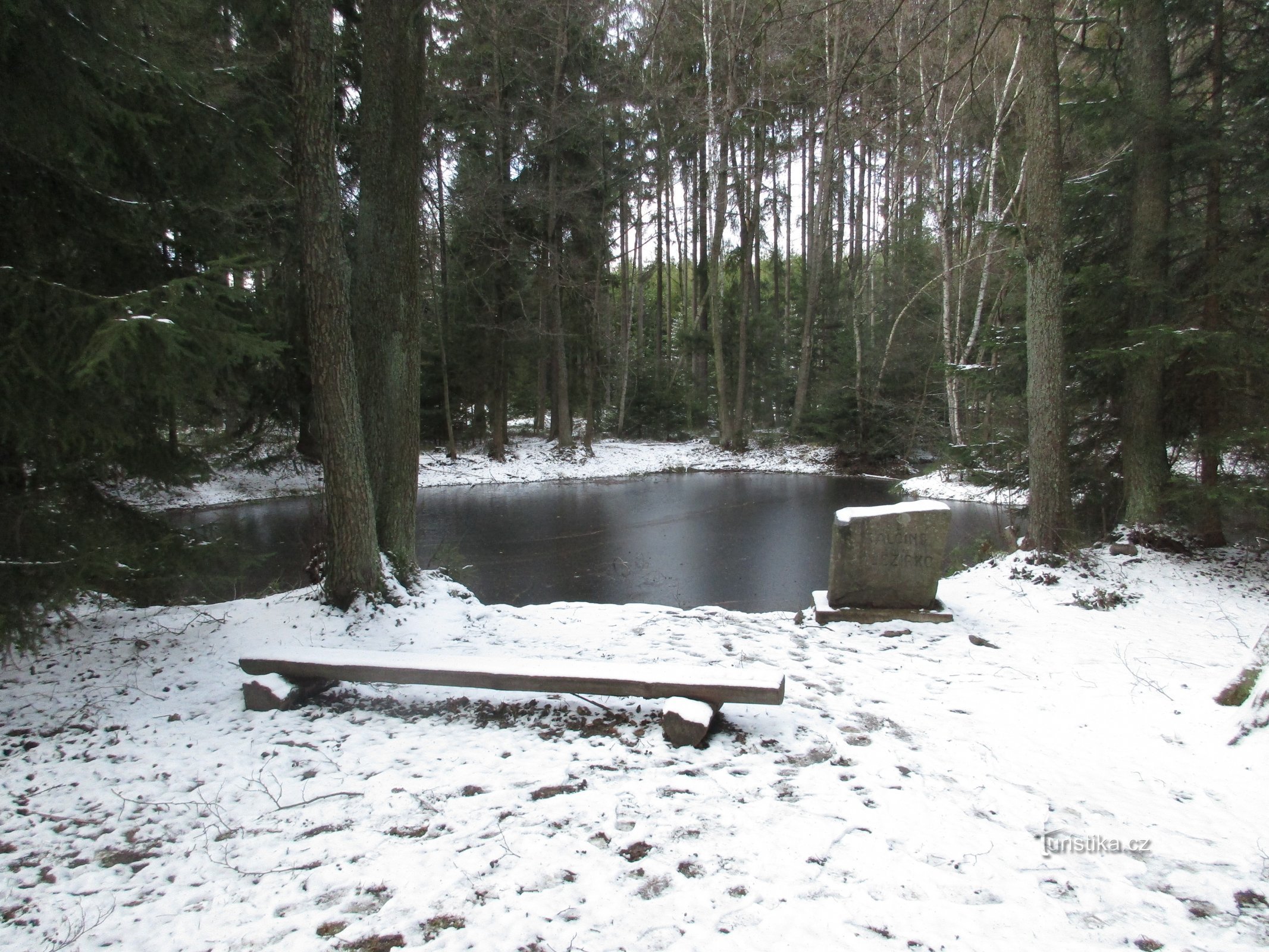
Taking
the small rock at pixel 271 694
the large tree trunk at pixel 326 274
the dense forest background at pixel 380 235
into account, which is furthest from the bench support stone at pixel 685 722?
the large tree trunk at pixel 326 274

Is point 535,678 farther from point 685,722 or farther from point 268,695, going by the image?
point 268,695

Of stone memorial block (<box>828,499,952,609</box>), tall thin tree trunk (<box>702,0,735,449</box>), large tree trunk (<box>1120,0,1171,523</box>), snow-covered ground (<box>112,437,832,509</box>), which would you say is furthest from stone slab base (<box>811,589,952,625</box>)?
tall thin tree trunk (<box>702,0,735,449</box>)

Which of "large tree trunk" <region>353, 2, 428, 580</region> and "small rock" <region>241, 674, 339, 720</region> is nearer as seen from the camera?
"small rock" <region>241, 674, 339, 720</region>

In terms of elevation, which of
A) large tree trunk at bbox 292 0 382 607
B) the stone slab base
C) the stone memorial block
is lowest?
the stone slab base

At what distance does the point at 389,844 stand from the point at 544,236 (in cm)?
2326

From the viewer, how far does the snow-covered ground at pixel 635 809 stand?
2301mm

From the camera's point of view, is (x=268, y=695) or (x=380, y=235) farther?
(x=380, y=235)

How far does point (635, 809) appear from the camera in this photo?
2.97 meters

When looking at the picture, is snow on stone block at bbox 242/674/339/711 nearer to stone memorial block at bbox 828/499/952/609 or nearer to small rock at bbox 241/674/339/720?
small rock at bbox 241/674/339/720

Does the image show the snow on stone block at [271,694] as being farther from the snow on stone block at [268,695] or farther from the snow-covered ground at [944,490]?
the snow-covered ground at [944,490]

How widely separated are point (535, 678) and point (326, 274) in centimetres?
351

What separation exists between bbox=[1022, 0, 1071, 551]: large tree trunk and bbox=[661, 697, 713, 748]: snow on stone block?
5684 millimetres

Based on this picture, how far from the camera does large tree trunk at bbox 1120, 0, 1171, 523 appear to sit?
7.84 meters

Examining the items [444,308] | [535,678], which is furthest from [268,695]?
[444,308]
